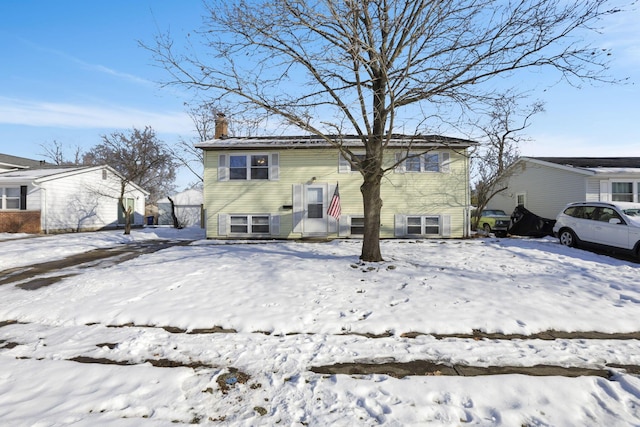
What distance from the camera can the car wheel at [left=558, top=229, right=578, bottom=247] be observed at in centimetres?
1044

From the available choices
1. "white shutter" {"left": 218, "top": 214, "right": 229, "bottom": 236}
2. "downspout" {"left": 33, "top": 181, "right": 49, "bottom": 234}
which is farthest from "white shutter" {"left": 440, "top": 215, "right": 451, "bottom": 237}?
"downspout" {"left": 33, "top": 181, "right": 49, "bottom": 234}

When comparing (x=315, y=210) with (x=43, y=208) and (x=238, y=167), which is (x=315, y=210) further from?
(x=43, y=208)

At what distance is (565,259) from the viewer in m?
8.41

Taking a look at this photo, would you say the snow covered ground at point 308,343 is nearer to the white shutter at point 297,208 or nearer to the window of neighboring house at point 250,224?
the white shutter at point 297,208

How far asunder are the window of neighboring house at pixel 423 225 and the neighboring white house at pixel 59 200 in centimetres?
1945

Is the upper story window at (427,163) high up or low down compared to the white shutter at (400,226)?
up

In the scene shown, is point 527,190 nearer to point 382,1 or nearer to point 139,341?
point 382,1

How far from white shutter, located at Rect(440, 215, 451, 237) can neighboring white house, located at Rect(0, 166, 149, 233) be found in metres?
20.9

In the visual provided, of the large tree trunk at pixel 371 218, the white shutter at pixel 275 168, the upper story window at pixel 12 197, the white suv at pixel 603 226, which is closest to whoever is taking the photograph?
the large tree trunk at pixel 371 218

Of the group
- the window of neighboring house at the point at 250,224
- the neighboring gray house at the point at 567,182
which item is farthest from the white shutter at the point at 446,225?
the window of neighboring house at the point at 250,224

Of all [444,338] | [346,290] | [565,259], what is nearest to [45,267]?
[346,290]

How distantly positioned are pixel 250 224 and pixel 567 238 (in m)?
12.8

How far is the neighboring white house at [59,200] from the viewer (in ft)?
59.4

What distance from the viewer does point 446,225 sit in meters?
14.0
